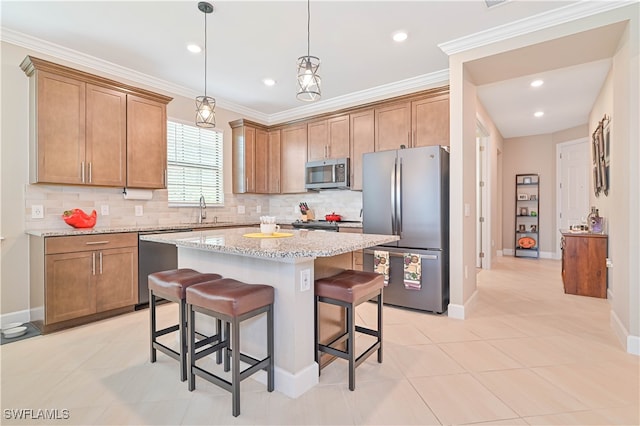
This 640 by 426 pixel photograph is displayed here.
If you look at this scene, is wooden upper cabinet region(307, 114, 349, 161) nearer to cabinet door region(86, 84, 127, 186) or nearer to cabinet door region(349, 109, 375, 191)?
cabinet door region(349, 109, 375, 191)

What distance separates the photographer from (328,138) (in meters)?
4.77

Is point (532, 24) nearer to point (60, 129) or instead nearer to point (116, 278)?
point (60, 129)

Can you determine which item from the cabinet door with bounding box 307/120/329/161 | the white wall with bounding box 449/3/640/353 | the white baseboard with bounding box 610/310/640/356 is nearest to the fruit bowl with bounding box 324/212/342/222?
the cabinet door with bounding box 307/120/329/161

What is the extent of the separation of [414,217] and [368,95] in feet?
6.84

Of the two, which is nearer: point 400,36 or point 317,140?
point 400,36

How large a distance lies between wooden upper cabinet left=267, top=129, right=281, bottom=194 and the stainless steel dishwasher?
79.7 inches

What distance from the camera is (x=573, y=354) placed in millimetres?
2438

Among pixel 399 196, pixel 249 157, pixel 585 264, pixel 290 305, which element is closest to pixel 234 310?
pixel 290 305

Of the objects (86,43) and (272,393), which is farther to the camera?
(86,43)

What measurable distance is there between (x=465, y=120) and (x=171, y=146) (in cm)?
367

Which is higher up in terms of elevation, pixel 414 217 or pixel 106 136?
pixel 106 136

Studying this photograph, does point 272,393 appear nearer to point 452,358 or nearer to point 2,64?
point 452,358

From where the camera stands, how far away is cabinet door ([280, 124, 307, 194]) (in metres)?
5.07

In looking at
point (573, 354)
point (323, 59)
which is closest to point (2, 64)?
point (323, 59)
